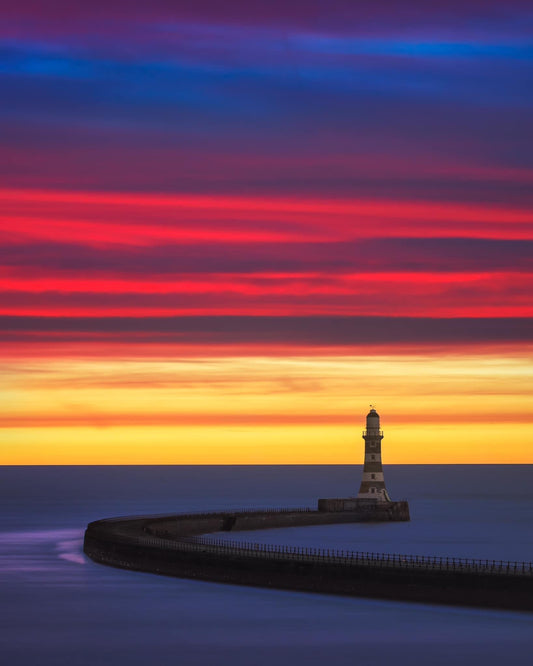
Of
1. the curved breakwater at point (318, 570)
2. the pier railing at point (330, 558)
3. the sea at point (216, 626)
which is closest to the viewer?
the sea at point (216, 626)

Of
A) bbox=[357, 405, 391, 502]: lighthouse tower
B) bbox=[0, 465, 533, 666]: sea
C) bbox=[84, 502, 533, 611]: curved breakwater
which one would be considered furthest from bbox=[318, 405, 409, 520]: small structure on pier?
bbox=[0, 465, 533, 666]: sea

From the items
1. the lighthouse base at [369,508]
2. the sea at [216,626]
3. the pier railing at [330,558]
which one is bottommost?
the sea at [216,626]

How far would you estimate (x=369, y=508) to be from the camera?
11169 centimetres

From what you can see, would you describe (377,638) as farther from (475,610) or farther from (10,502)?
(10,502)

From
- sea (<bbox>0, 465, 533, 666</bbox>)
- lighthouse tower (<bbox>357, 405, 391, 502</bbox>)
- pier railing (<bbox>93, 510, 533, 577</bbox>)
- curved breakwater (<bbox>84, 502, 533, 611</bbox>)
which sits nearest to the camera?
sea (<bbox>0, 465, 533, 666</bbox>)

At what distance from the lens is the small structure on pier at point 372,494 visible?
106 metres

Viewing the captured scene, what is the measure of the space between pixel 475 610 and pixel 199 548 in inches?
902

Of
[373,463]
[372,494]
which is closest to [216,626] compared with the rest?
[373,463]

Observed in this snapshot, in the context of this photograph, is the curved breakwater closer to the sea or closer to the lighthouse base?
the sea

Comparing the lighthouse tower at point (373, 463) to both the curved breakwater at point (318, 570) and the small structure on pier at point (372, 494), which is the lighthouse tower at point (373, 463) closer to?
the small structure on pier at point (372, 494)

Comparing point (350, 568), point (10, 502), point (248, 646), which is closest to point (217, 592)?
point (350, 568)

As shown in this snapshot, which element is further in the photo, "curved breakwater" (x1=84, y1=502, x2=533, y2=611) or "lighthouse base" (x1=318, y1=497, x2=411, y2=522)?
"lighthouse base" (x1=318, y1=497, x2=411, y2=522)

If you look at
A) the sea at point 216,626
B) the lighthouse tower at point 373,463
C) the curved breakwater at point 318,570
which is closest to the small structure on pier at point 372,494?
the lighthouse tower at point 373,463

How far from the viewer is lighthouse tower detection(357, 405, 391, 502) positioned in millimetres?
106125
